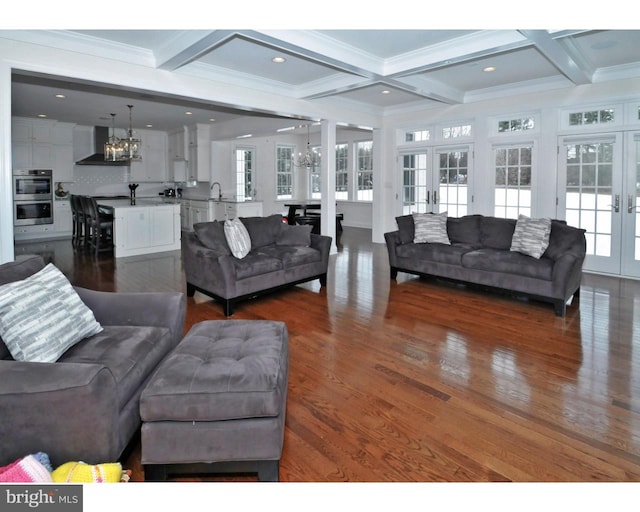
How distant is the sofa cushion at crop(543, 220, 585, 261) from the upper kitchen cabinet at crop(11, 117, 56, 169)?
10494 mm

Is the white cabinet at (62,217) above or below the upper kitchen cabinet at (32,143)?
below

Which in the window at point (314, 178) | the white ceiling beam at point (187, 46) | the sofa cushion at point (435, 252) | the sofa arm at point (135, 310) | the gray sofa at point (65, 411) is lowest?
the gray sofa at point (65, 411)

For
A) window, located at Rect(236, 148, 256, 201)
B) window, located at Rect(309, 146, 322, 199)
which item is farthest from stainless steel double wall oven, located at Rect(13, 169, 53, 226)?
window, located at Rect(309, 146, 322, 199)

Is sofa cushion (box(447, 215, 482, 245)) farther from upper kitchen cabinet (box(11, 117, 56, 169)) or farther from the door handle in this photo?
upper kitchen cabinet (box(11, 117, 56, 169))

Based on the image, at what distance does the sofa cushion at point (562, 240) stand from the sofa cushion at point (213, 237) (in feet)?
11.7

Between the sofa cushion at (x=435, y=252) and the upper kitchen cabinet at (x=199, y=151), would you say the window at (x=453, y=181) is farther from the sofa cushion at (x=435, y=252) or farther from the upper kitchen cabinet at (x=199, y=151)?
the upper kitchen cabinet at (x=199, y=151)

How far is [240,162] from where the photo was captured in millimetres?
12305

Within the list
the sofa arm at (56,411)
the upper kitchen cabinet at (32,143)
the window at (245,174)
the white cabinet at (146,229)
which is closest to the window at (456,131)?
the white cabinet at (146,229)

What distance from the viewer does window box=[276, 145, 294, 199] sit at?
13.2 metres

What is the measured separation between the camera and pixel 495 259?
16.4 feet

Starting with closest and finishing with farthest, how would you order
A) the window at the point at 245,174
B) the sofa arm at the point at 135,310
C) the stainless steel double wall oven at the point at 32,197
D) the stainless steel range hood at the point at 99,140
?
the sofa arm at the point at 135,310
the stainless steel double wall oven at the point at 32,197
the stainless steel range hood at the point at 99,140
the window at the point at 245,174

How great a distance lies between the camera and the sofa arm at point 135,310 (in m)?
2.68
